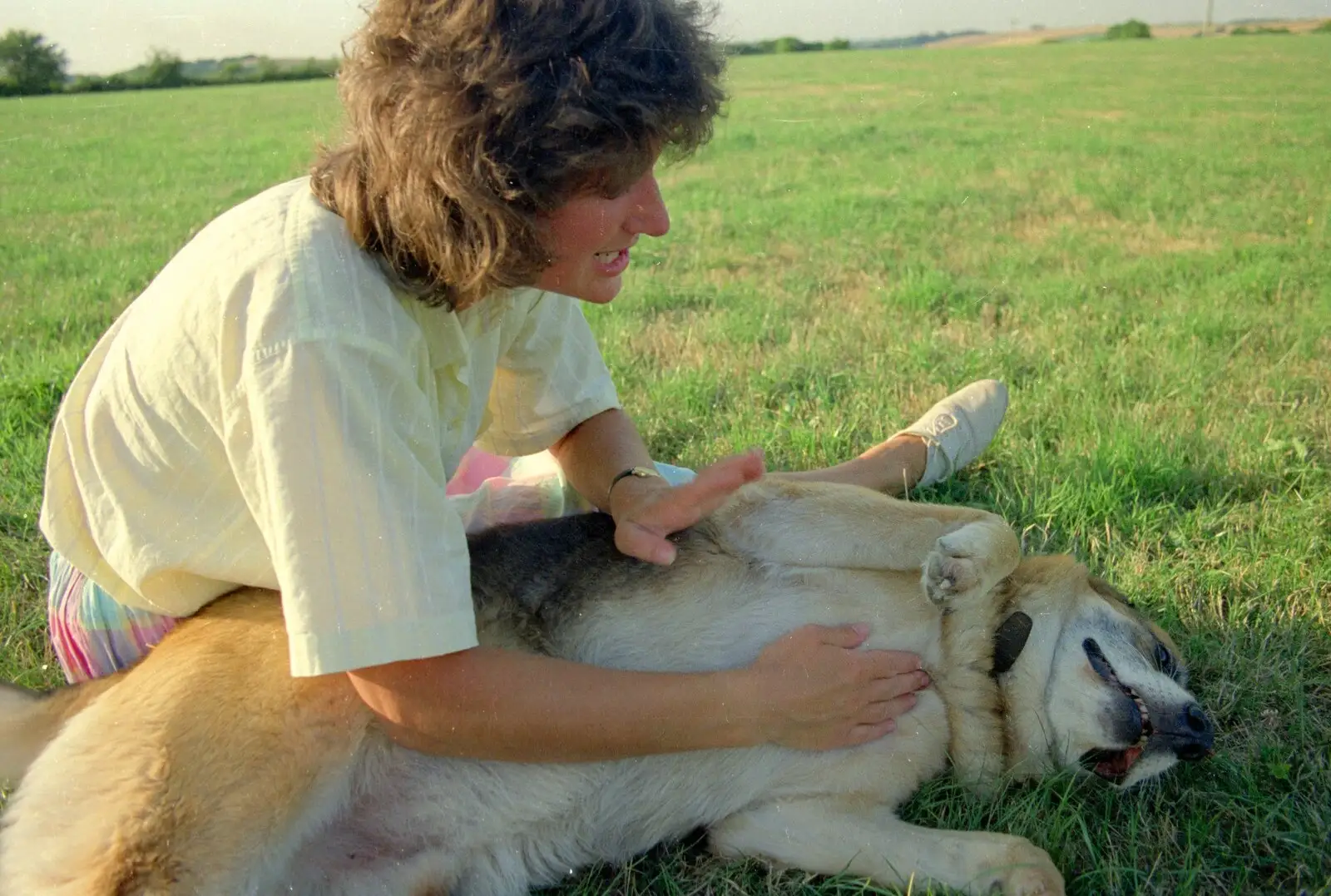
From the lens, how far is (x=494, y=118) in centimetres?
200

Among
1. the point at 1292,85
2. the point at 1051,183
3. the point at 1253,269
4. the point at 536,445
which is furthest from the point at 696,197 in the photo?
the point at 536,445

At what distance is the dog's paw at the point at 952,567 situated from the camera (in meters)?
2.69

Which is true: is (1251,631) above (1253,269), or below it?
below

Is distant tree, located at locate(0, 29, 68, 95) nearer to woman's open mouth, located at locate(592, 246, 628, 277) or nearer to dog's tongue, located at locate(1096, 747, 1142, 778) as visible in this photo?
woman's open mouth, located at locate(592, 246, 628, 277)

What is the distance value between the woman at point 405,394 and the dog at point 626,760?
0.48ft

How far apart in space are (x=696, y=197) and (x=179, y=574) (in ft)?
28.4

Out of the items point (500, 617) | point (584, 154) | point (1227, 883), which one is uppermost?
point (584, 154)

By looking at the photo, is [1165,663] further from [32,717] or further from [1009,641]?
[32,717]

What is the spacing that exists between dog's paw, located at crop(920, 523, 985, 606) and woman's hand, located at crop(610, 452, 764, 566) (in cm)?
55

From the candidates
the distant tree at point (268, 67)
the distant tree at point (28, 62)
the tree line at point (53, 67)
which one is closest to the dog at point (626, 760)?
the distant tree at point (268, 67)

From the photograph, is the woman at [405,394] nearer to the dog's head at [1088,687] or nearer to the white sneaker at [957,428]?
the dog's head at [1088,687]

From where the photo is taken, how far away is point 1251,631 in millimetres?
3174

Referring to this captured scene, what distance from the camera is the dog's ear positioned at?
9.13 feet

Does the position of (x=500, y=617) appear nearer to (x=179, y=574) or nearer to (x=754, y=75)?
(x=179, y=574)
